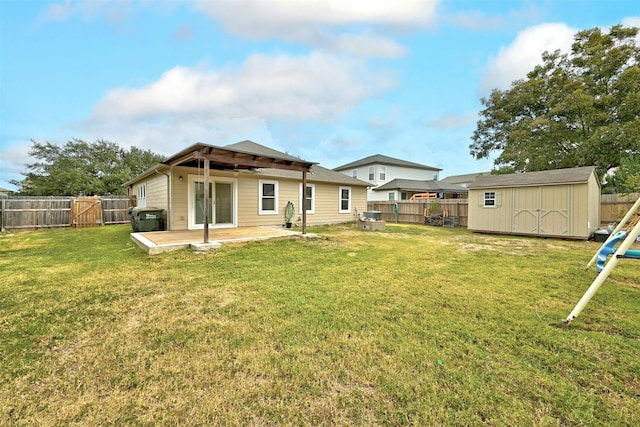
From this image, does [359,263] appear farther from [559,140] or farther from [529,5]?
[559,140]

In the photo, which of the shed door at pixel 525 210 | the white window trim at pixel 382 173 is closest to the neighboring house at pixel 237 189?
the shed door at pixel 525 210

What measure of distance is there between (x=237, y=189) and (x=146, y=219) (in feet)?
10.6

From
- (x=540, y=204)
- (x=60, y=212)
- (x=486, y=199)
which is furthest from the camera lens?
(x=60, y=212)

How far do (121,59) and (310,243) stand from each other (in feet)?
35.6

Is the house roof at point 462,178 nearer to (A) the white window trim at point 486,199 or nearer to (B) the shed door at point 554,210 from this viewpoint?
(A) the white window trim at point 486,199

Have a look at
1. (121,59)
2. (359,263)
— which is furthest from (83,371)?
(121,59)

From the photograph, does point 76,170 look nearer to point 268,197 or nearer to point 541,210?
point 268,197

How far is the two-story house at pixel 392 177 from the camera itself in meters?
26.3

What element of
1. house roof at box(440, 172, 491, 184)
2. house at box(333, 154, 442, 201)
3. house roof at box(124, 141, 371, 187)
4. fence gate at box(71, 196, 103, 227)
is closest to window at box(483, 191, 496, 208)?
house roof at box(124, 141, 371, 187)

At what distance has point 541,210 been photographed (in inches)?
404

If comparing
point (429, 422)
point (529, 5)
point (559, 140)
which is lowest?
point (429, 422)

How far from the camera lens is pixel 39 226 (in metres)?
12.3

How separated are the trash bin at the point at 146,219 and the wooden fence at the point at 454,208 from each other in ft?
44.5

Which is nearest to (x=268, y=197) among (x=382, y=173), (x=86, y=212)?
(x=86, y=212)
